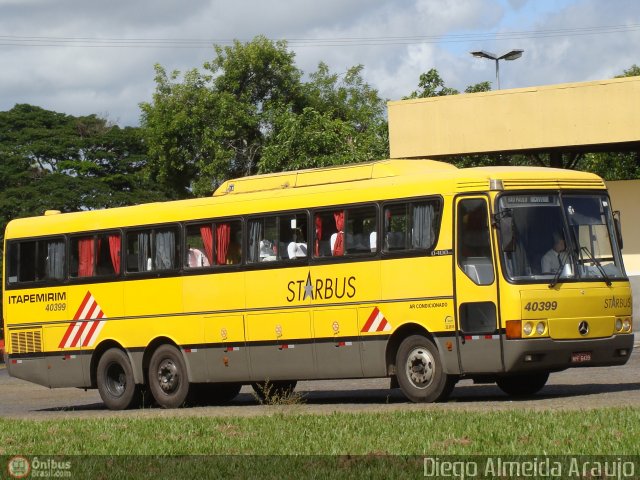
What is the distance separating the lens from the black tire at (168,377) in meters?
20.2

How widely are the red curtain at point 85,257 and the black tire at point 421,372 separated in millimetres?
6275


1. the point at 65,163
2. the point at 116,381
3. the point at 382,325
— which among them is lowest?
the point at 116,381

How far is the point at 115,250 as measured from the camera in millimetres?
21297

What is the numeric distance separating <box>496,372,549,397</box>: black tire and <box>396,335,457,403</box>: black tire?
151cm

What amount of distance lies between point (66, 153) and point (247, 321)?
186 ft

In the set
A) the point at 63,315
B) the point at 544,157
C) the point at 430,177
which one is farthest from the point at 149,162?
the point at 430,177

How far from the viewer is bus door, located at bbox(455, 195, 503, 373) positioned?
16500mm

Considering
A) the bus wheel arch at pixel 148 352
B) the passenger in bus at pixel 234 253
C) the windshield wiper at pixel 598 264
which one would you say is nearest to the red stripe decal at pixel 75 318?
the bus wheel arch at pixel 148 352

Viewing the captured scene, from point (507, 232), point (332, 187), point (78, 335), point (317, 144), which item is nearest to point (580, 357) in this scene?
point (507, 232)

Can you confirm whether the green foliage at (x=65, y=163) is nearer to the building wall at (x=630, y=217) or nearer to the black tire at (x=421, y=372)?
the building wall at (x=630, y=217)

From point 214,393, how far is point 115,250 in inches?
106

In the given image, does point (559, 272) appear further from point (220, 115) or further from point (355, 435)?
point (220, 115)

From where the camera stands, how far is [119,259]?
69.6 feet

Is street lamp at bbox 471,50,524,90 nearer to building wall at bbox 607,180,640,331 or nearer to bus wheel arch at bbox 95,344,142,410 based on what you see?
building wall at bbox 607,180,640,331
